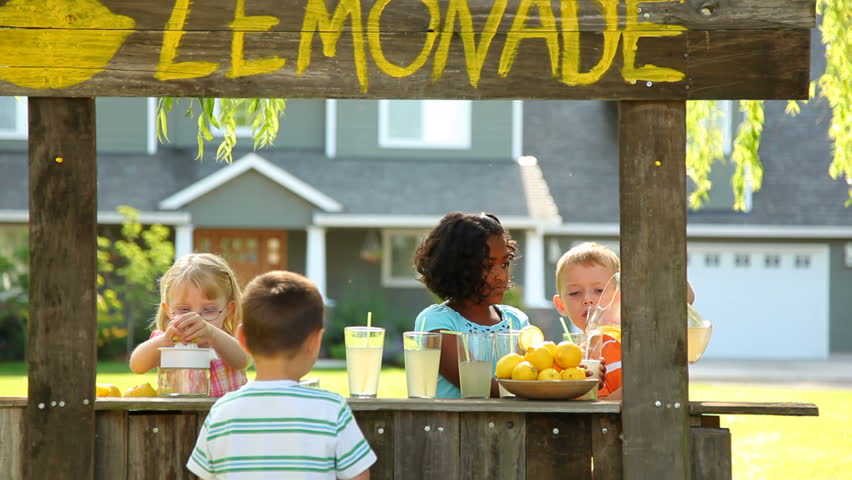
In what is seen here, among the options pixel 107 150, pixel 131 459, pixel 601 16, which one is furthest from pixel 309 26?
pixel 107 150

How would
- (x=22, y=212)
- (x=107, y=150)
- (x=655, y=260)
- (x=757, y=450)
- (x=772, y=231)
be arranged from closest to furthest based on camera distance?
(x=655, y=260), (x=757, y=450), (x=22, y=212), (x=107, y=150), (x=772, y=231)

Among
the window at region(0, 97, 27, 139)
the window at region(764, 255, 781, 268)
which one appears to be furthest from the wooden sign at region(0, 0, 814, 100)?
the window at region(764, 255, 781, 268)

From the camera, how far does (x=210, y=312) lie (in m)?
3.72

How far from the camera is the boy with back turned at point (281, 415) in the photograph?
2586 millimetres

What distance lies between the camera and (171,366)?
3.22 metres

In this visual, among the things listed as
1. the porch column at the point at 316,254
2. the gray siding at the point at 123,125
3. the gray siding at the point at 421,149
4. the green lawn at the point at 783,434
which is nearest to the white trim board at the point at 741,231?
the gray siding at the point at 421,149

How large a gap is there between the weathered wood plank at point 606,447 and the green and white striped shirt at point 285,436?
74 centimetres

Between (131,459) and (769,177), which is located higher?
(769,177)

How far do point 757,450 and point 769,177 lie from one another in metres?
14.1

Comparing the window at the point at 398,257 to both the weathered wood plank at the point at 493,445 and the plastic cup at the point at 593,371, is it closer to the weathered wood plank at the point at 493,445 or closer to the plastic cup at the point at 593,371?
the plastic cup at the point at 593,371

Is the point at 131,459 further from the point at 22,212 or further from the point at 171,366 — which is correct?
the point at 22,212

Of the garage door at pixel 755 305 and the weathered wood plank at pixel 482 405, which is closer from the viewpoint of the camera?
the weathered wood plank at pixel 482 405

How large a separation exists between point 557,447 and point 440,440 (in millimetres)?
327

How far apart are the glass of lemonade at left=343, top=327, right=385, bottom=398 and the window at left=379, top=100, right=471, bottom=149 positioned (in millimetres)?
14917
